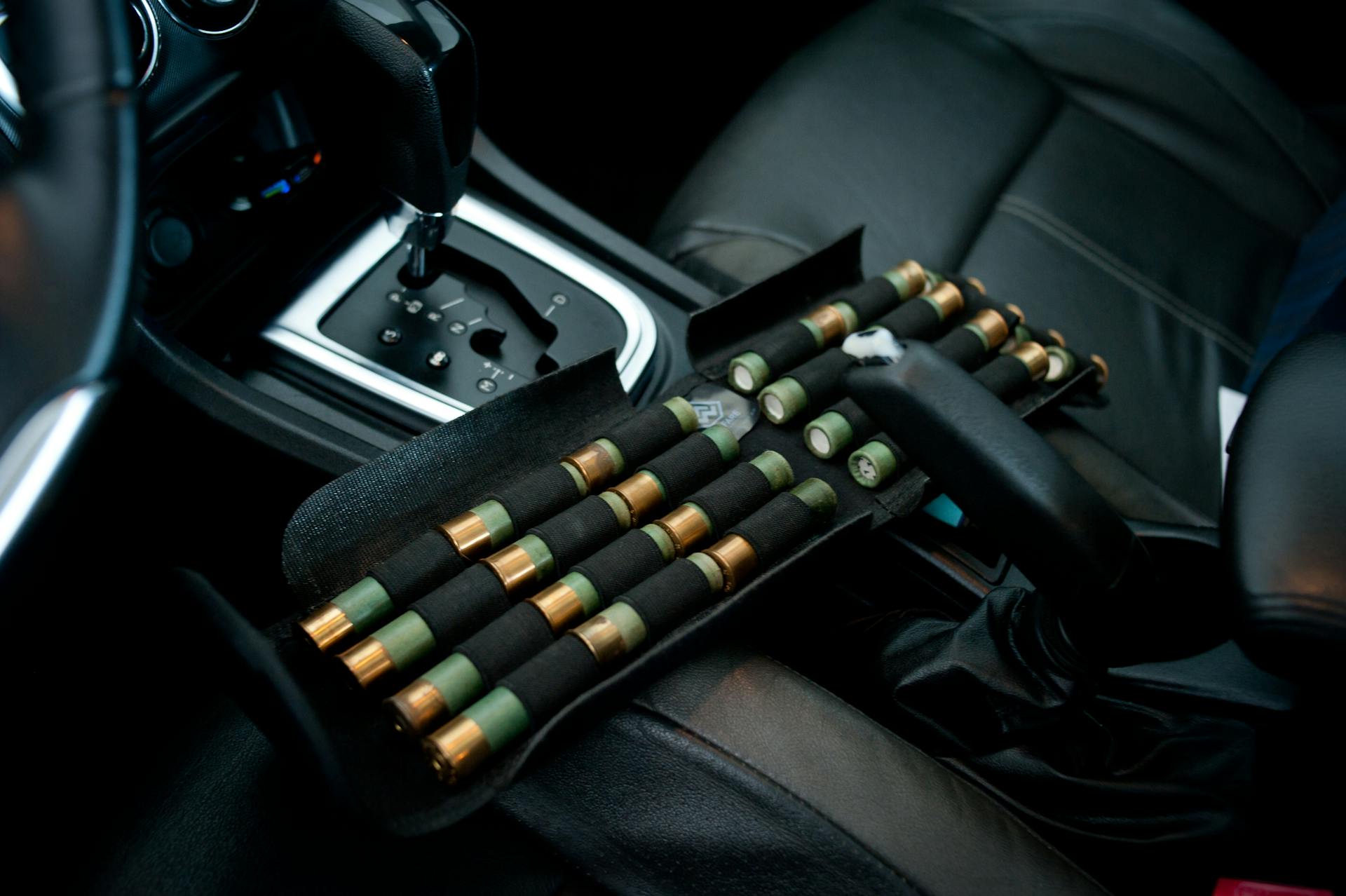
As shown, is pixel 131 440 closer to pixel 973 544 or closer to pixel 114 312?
pixel 114 312

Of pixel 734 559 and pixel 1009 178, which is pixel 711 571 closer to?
pixel 734 559

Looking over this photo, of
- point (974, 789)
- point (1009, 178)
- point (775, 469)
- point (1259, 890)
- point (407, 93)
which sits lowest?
point (1259, 890)

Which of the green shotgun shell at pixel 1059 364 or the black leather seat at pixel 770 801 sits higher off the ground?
the green shotgun shell at pixel 1059 364

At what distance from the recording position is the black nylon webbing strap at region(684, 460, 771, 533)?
30.1 inches

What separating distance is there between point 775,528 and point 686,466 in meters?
0.09

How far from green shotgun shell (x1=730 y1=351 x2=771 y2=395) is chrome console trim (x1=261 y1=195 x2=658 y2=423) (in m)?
0.10

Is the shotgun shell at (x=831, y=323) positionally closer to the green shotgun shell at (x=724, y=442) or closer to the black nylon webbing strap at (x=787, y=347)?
the black nylon webbing strap at (x=787, y=347)

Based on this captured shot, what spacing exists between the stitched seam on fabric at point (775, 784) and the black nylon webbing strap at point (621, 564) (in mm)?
91

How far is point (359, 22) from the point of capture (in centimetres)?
74

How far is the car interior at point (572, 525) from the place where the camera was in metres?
0.55

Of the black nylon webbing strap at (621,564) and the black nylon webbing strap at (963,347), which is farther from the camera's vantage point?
the black nylon webbing strap at (963,347)

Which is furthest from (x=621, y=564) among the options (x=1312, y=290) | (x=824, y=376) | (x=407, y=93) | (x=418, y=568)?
(x=1312, y=290)

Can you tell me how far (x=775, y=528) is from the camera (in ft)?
2.47

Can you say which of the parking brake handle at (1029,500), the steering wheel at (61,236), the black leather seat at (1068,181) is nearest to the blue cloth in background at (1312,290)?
the black leather seat at (1068,181)
